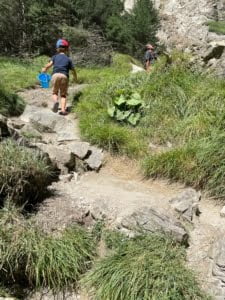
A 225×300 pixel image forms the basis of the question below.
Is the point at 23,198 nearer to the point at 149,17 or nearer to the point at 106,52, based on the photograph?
the point at 106,52

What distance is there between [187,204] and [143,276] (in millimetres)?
1550

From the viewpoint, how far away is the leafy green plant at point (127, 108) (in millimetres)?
7699

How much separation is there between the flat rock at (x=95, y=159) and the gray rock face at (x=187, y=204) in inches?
62.1

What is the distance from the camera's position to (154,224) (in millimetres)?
4801

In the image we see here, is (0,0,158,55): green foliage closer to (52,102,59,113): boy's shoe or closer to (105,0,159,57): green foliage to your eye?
(105,0,159,57): green foliage

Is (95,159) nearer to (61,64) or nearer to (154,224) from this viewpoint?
(154,224)

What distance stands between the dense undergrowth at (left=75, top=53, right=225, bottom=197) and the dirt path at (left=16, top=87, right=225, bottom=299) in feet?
0.95

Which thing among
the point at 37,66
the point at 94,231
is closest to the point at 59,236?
the point at 94,231

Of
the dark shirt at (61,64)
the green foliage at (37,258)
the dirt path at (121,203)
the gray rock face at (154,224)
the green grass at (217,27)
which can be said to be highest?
the green grass at (217,27)

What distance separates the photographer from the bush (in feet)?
15.5

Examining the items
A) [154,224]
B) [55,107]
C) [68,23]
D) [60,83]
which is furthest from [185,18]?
[154,224]

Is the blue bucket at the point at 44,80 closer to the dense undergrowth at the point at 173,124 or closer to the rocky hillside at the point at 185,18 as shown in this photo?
the dense undergrowth at the point at 173,124

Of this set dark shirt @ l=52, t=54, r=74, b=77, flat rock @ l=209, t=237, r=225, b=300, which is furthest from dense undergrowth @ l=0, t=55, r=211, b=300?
dark shirt @ l=52, t=54, r=74, b=77

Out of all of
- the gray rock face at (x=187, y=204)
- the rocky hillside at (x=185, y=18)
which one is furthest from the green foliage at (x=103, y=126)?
the rocky hillside at (x=185, y=18)
